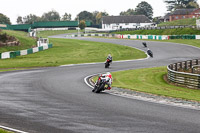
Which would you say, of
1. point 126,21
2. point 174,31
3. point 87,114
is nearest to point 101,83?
point 87,114

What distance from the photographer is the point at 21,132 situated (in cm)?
1047

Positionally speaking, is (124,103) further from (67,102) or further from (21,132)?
(21,132)

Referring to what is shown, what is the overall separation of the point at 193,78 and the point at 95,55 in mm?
31945

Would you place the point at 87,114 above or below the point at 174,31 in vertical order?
below

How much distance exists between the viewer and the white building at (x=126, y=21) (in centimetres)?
16612

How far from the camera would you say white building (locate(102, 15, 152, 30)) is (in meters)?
166

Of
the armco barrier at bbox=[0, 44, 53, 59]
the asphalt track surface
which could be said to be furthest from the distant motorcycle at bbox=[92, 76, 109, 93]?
the armco barrier at bbox=[0, 44, 53, 59]

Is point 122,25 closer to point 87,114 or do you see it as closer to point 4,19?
point 4,19

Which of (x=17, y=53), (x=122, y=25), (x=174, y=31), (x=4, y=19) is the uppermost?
(x=4, y=19)

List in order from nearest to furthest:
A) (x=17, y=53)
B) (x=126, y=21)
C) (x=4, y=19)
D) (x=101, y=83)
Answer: (x=101, y=83) < (x=17, y=53) < (x=126, y=21) < (x=4, y=19)

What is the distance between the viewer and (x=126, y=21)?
166 meters

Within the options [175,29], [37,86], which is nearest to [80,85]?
[37,86]

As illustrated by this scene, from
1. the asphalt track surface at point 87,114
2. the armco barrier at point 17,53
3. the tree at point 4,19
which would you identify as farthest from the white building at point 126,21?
the asphalt track surface at point 87,114

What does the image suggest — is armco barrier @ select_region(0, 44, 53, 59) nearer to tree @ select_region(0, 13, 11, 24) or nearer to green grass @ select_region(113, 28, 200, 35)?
green grass @ select_region(113, 28, 200, 35)
